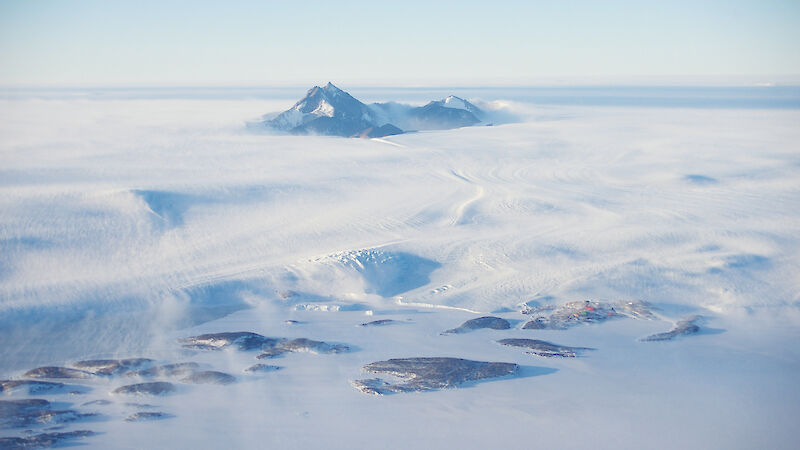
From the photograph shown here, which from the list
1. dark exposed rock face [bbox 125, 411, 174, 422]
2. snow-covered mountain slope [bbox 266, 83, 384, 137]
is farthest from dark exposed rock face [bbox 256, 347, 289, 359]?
snow-covered mountain slope [bbox 266, 83, 384, 137]

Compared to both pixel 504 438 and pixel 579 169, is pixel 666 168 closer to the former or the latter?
pixel 579 169

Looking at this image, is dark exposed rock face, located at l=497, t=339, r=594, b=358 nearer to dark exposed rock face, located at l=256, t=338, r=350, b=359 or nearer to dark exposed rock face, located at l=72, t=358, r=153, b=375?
dark exposed rock face, located at l=256, t=338, r=350, b=359

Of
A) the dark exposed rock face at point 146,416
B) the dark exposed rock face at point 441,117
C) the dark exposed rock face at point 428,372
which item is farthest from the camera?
the dark exposed rock face at point 441,117

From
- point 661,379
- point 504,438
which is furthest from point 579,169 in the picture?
point 504,438

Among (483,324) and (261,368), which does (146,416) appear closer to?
(261,368)

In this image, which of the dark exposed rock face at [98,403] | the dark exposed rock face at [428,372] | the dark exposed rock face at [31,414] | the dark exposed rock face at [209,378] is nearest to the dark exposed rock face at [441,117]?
the dark exposed rock face at [428,372]

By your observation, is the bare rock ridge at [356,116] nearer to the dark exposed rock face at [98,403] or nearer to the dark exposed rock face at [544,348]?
the dark exposed rock face at [544,348]
